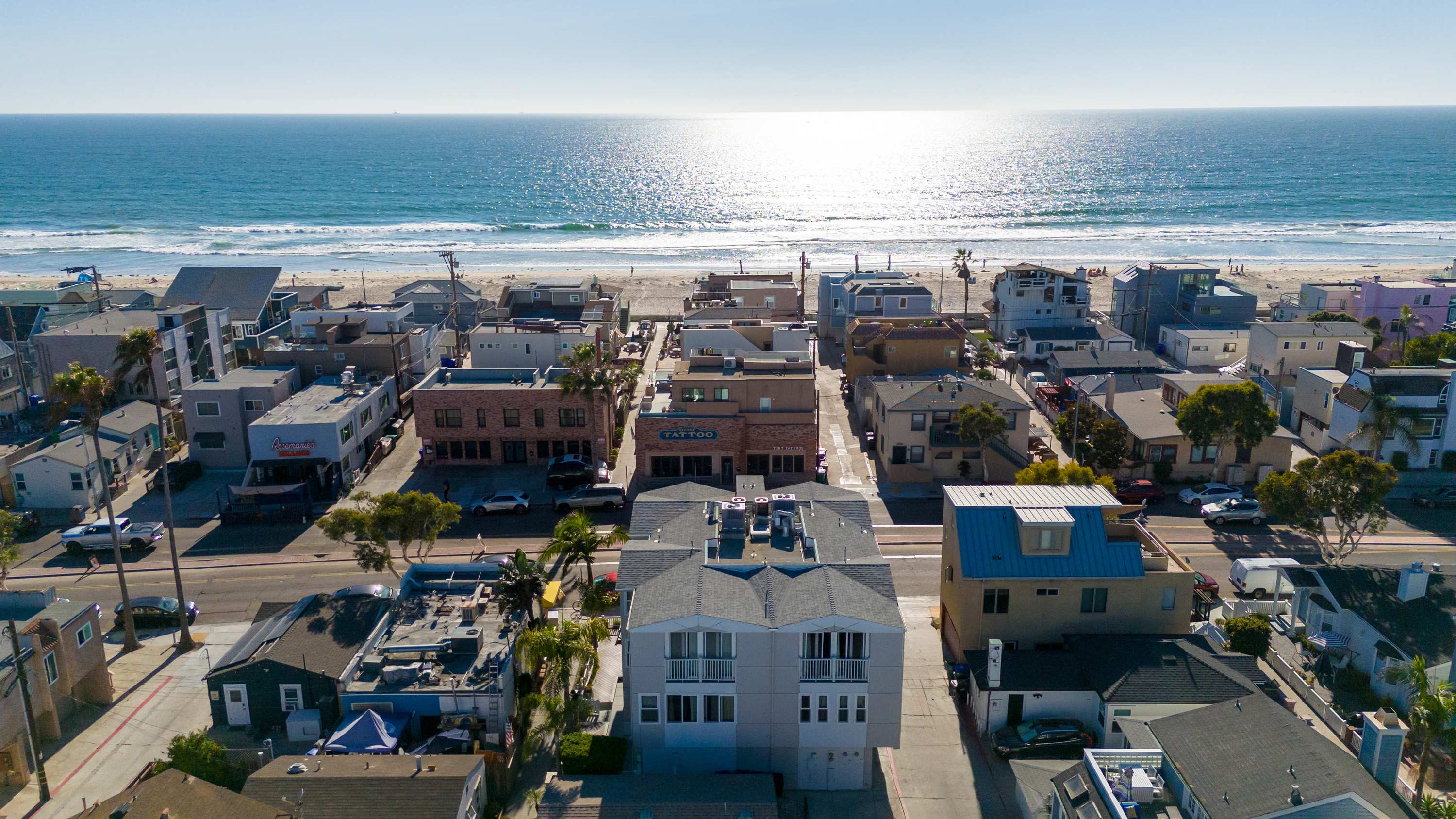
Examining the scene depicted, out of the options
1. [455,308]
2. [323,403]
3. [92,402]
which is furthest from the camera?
[455,308]

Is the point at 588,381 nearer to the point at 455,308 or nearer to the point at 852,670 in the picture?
the point at 852,670

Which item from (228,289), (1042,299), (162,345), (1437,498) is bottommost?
(1437,498)

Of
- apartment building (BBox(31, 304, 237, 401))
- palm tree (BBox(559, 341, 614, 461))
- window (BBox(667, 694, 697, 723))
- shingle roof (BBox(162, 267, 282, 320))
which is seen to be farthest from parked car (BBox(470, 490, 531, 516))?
shingle roof (BBox(162, 267, 282, 320))

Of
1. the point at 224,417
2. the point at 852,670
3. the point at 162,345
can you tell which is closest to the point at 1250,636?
the point at 852,670

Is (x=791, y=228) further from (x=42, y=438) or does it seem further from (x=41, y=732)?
(x=41, y=732)

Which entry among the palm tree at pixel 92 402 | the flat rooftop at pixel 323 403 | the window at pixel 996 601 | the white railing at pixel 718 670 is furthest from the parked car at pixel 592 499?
the white railing at pixel 718 670
